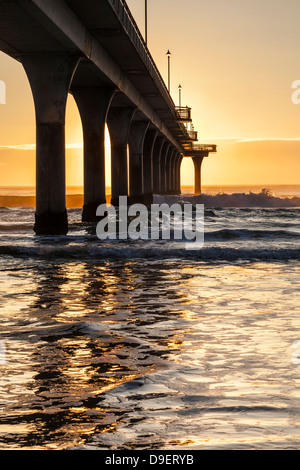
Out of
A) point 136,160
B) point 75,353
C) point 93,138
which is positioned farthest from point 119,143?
point 75,353

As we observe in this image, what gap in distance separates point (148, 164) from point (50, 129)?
1943 inches

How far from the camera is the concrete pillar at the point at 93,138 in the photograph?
36.5 m

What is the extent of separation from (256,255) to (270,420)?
575 inches

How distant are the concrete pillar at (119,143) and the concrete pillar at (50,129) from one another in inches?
890

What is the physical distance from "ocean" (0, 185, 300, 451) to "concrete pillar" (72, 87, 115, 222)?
2224cm

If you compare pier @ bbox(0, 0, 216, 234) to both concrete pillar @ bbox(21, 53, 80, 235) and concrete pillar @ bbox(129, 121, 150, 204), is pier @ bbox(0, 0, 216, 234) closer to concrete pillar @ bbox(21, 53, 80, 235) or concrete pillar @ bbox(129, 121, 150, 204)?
concrete pillar @ bbox(21, 53, 80, 235)

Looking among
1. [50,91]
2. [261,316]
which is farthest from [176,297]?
[50,91]

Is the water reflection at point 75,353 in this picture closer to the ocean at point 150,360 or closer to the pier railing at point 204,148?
the ocean at point 150,360

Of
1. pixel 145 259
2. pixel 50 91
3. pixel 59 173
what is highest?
pixel 50 91

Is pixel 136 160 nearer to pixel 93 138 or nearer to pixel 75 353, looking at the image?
pixel 93 138

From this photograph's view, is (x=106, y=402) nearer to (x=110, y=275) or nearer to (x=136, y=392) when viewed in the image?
(x=136, y=392)

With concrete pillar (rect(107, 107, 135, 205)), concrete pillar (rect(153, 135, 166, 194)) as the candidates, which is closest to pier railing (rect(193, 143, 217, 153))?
concrete pillar (rect(153, 135, 166, 194))

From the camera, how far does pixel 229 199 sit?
265ft

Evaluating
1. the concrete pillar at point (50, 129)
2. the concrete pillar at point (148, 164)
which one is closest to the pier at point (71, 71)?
the concrete pillar at point (50, 129)
